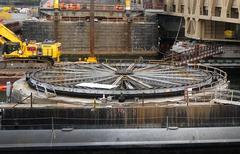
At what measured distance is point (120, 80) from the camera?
29.7 m

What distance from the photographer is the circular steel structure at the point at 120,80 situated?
1042 inches

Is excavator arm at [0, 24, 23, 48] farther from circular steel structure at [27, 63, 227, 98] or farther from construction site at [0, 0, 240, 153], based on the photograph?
circular steel structure at [27, 63, 227, 98]

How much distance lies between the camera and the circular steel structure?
2647cm

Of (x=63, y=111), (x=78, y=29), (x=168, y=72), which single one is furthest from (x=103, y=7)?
(x=63, y=111)

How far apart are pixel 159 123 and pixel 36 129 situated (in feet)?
20.6

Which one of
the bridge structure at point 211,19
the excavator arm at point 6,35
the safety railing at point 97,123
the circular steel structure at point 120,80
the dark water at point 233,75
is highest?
the bridge structure at point 211,19

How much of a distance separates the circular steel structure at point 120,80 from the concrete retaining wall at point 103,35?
34.6 meters

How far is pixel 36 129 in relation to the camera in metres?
22.4

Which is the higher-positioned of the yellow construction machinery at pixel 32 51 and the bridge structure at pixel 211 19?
the bridge structure at pixel 211 19

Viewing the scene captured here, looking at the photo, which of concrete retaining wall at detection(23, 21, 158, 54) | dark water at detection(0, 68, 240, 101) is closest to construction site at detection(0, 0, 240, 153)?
dark water at detection(0, 68, 240, 101)

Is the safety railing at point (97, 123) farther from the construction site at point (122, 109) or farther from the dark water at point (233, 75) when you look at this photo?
the dark water at point (233, 75)

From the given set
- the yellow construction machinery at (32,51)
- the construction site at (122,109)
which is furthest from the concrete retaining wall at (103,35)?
the construction site at (122,109)

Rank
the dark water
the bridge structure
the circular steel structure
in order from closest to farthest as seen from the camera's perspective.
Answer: the circular steel structure
the bridge structure
the dark water

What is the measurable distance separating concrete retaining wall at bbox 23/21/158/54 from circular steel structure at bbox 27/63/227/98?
34.6 metres
